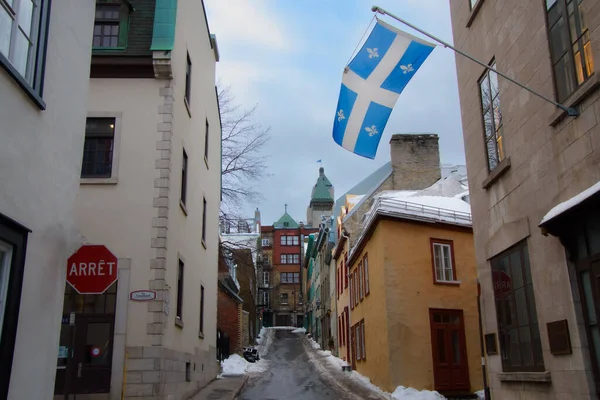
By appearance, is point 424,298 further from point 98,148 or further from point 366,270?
point 98,148

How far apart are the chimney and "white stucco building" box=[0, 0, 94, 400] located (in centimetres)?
2411

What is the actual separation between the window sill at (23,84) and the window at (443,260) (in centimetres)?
1485

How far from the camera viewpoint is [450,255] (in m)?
19.5

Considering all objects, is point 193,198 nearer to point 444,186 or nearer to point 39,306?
point 39,306

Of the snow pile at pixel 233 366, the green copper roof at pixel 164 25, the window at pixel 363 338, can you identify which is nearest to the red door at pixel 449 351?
the window at pixel 363 338

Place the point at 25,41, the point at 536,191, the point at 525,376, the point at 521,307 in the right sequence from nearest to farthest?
the point at 25,41, the point at 536,191, the point at 525,376, the point at 521,307

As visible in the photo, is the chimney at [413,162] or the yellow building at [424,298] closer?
the yellow building at [424,298]

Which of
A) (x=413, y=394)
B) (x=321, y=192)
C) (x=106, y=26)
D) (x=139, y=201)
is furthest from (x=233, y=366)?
(x=321, y=192)

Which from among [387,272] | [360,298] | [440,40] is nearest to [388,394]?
[387,272]

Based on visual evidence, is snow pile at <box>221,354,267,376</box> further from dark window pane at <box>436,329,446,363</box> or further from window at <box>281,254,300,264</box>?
window at <box>281,254,300,264</box>

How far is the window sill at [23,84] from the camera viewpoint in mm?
5595

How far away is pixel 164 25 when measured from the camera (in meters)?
14.6

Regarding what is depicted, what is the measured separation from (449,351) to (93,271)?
43.4 ft

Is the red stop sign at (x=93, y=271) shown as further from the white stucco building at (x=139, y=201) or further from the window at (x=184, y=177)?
the window at (x=184, y=177)
